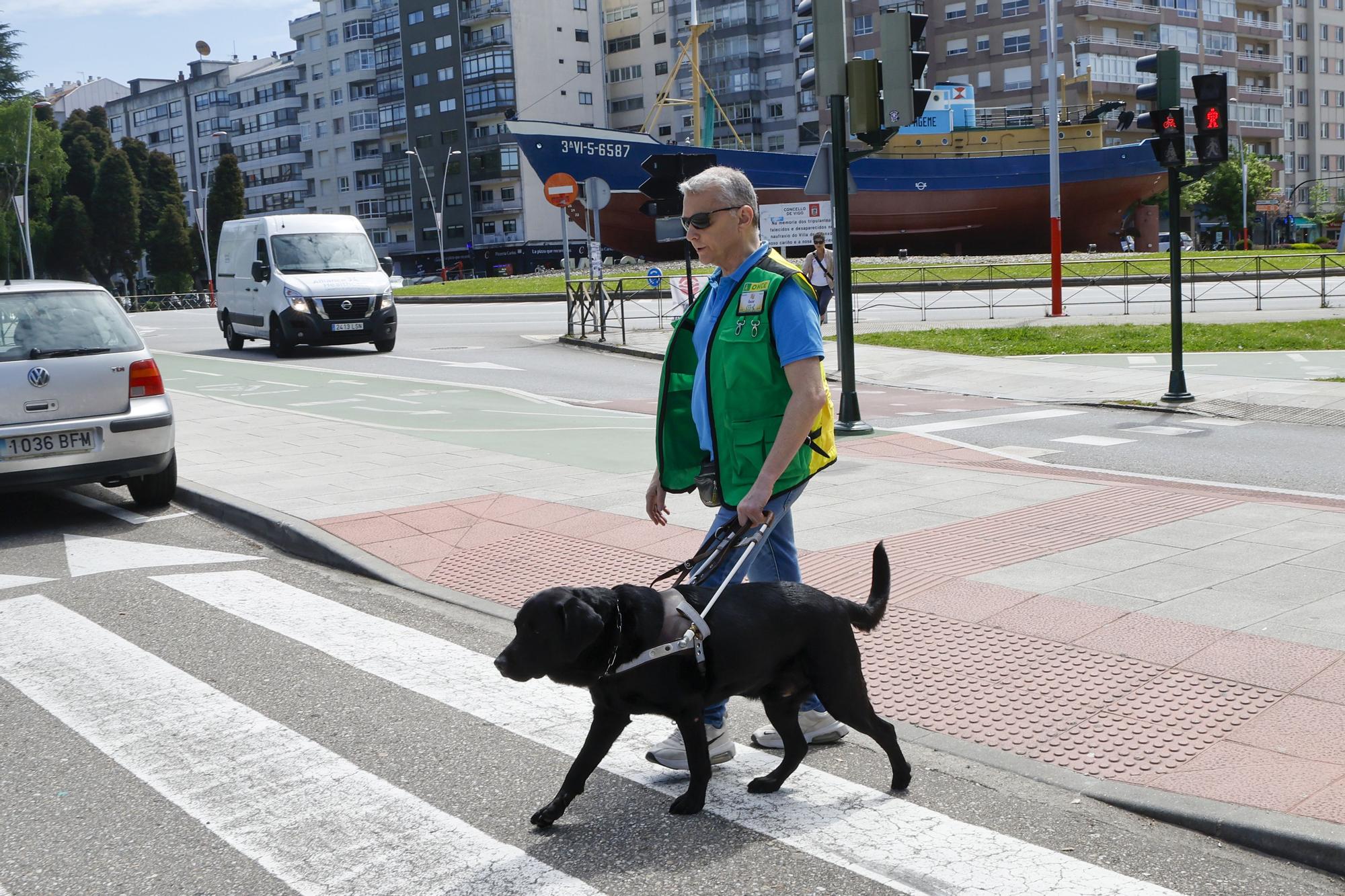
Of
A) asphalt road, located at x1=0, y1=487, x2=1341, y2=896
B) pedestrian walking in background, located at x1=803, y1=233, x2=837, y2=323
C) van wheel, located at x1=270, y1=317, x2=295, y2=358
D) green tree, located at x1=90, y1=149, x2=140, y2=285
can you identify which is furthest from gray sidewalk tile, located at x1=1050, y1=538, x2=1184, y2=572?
green tree, located at x1=90, y1=149, x2=140, y2=285

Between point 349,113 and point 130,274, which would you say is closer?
point 130,274

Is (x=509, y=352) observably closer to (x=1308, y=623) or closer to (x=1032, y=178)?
(x=1308, y=623)

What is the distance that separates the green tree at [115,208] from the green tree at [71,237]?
2.19 ft

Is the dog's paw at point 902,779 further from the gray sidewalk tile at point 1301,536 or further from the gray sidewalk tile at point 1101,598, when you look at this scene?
the gray sidewalk tile at point 1301,536

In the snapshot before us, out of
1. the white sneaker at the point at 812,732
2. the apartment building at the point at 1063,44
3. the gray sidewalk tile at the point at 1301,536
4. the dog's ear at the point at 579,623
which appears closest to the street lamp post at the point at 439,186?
the apartment building at the point at 1063,44

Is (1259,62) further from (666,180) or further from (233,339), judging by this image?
(666,180)

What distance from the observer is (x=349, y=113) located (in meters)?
104

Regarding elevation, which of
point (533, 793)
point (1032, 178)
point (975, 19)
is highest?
point (975, 19)

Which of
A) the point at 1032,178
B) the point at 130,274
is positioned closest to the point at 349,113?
the point at 130,274

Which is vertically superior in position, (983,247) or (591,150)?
(591,150)

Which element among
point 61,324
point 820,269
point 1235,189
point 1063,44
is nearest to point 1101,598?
point 61,324

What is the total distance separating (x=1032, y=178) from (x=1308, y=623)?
5463 cm

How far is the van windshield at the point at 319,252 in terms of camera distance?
76.0ft

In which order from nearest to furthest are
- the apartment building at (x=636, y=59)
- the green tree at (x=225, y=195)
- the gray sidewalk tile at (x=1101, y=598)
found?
the gray sidewalk tile at (x=1101, y=598)
the green tree at (x=225, y=195)
the apartment building at (x=636, y=59)
